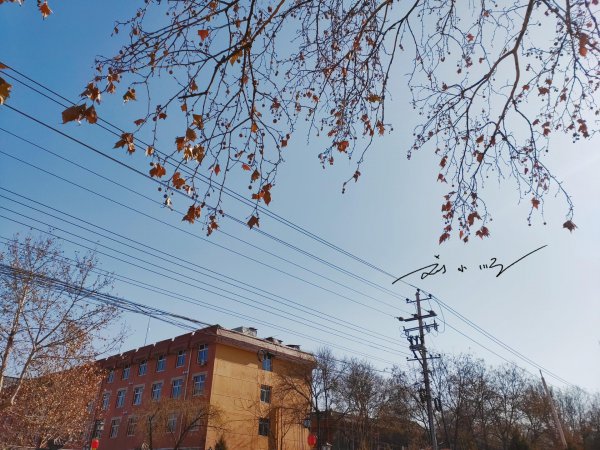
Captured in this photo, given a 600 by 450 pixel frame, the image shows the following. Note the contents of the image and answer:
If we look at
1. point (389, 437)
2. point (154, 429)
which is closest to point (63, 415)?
point (154, 429)

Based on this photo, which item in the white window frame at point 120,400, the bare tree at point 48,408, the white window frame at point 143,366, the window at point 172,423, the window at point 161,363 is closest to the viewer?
the bare tree at point 48,408

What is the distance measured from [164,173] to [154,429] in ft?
106

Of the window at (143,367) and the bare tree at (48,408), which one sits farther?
the window at (143,367)

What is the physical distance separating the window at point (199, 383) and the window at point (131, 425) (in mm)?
7800

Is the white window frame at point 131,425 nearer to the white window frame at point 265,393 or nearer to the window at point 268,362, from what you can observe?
the white window frame at point 265,393

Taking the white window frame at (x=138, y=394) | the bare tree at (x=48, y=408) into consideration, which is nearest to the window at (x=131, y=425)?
the white window frame at (x=138, y=394)

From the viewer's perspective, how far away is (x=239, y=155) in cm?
595

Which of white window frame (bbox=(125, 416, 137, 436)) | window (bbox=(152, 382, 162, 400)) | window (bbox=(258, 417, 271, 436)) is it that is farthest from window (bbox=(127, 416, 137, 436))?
window (bbox=(258, 417, 271, 436))

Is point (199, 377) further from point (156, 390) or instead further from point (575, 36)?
point (575, 36)

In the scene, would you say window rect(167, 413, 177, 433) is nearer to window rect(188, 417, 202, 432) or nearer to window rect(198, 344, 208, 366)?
window rect(188, 417, 202, 432)

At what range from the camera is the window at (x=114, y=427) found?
41.0 meters

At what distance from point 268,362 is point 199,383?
681 cm

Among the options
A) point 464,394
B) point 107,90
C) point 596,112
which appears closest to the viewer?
point 107,90

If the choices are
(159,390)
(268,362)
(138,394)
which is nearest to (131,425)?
(138,394)
